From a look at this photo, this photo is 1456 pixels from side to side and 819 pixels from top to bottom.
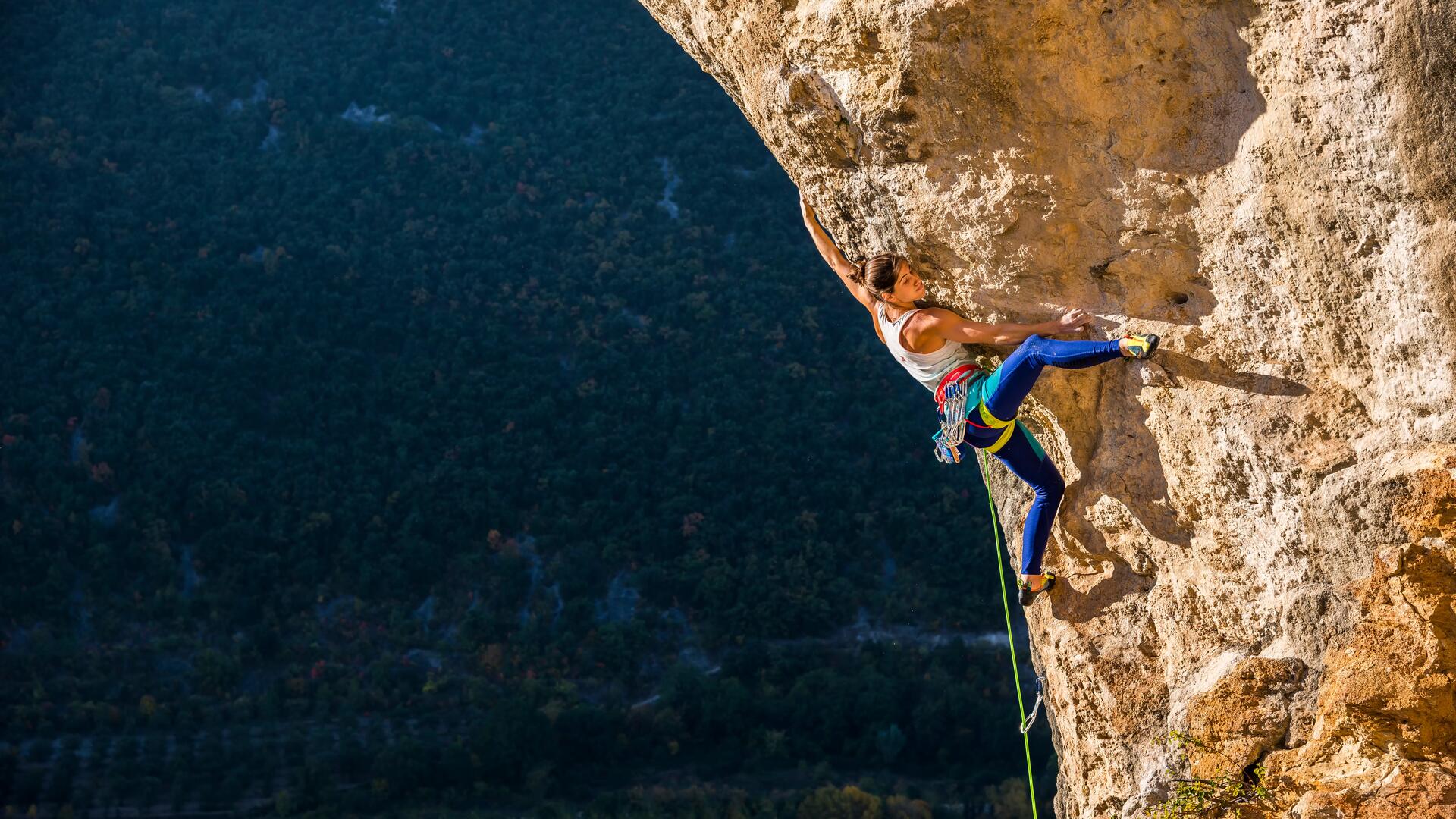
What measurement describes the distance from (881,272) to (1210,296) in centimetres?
130

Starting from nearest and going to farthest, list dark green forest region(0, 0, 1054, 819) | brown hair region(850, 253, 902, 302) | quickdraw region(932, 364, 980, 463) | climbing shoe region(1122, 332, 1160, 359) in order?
1. climbing shoe region(1122, 332, 1160, 359)
2. brown hair region(850, 253, 902, 302)
3. quickdraw region(932, 364, 980, 463)
4. dark green forest region(0, 0, 1054, 819)

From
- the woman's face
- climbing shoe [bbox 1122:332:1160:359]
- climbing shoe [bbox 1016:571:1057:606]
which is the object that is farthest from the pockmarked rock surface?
climbing shoe [bbox 1122:332:1160:359]

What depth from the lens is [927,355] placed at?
6004 millimetres

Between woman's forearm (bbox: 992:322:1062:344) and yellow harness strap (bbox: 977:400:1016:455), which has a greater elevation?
woman's forearm (bbox: 992:322:1062:344)

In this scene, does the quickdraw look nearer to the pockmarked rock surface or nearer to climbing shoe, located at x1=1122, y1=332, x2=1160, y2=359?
the pockmarked rock surface

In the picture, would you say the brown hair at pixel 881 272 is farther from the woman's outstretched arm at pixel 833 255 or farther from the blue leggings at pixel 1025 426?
the blue leggings at pixel 1025 426

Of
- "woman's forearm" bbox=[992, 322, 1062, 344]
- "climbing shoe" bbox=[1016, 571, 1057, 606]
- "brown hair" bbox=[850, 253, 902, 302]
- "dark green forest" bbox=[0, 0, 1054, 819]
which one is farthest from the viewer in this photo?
"dark green forest" bbox=[0, 0, 1054, 819]

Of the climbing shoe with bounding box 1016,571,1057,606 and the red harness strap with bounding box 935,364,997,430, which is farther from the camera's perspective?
the climbing shoe with bounding box 1016,571,1057,606

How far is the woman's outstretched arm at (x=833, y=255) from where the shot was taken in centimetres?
616

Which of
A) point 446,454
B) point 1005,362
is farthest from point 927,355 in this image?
point 446,454

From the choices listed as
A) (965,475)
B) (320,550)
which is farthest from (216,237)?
(965,475)

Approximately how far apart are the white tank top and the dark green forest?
1313 centimetres

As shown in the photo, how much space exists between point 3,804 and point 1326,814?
19474 millimetres

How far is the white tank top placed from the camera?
19.7ft
